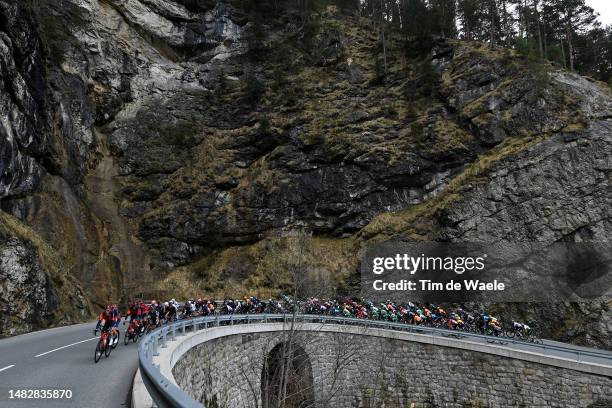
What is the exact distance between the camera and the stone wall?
45.5 ft

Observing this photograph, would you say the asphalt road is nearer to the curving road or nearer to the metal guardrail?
the curving road

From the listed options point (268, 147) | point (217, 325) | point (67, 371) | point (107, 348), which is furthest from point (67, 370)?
point (268, 147)

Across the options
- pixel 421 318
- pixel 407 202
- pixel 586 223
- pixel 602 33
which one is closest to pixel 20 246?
pixel 421 318

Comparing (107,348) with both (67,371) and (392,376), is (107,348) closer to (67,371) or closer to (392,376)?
(67,371)

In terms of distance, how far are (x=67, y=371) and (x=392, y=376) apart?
1632cm

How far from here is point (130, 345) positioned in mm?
15102

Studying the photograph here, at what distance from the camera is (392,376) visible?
21266 millimetres

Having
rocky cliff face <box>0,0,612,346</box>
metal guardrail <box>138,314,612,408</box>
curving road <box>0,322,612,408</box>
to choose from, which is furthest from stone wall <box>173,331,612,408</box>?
rocky cliff face <box>0,0,612,346</box>

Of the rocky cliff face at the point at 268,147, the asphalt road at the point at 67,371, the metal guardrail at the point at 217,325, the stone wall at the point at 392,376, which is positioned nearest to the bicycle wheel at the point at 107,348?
the asphalt road at the point at 67,371

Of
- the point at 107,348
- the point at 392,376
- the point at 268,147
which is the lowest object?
the point at 392,376

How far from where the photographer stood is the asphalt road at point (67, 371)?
23.9ft

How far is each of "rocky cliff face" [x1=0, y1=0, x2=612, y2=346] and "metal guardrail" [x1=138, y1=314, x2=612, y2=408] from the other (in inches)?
297

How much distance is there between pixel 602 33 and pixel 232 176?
47375 millimetres

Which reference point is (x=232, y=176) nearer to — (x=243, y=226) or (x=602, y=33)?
(x=243, y=226)
